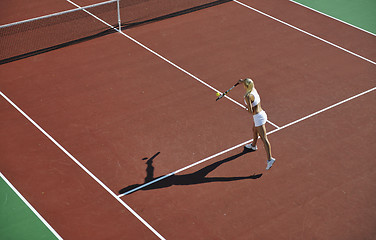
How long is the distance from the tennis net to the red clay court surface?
52cm

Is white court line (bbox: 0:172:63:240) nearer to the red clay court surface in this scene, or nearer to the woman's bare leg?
the red clay court surface

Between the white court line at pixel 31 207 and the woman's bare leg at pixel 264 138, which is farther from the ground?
the woman's bare leg at pixel 264 138

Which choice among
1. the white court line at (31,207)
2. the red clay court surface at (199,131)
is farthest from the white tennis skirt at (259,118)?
the white court line at (31,207)

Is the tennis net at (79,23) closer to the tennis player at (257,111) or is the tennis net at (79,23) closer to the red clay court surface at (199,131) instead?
the red clay court surface at (199,131)

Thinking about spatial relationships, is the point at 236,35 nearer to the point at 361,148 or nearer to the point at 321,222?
the point at 361,148

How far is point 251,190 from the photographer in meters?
12.3

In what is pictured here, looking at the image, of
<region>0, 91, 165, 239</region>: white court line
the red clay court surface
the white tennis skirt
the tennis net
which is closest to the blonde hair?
the white tennis skirt

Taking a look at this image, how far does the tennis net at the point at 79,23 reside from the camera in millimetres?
17266

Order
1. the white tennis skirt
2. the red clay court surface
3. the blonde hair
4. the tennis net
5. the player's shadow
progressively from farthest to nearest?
the tennis net < the white tennis skirt < the blonde hair < the player's shadow < the red clay court surface

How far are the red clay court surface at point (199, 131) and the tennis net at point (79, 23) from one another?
523 millimetres

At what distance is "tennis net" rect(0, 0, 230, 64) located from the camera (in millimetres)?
17266

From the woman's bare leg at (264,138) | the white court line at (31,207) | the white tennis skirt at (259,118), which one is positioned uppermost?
the white tennis skirt at (259,118)

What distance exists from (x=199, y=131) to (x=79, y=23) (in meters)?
6.71

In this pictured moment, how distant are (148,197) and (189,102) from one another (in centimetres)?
381
